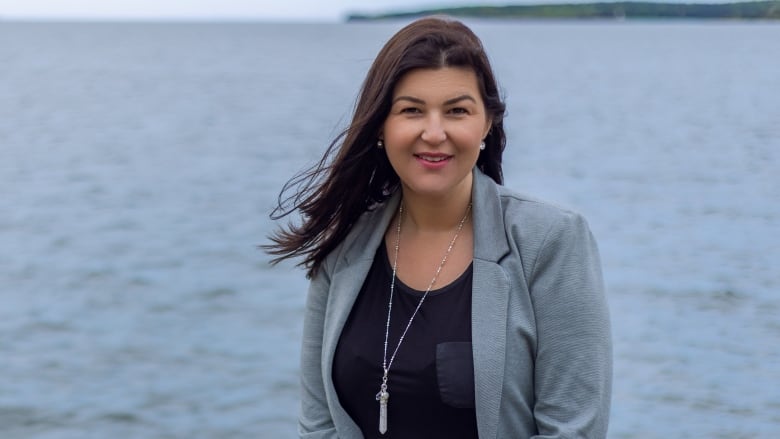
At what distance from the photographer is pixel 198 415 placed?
25.0 feet

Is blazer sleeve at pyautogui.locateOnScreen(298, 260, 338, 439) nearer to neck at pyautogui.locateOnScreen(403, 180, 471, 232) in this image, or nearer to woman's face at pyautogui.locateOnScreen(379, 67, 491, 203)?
neck at pyautogui.locateOnScreen(403, 180, 471, 232)

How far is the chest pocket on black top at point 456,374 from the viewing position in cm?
244

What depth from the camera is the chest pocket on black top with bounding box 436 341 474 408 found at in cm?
244

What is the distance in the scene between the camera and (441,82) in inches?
97.1

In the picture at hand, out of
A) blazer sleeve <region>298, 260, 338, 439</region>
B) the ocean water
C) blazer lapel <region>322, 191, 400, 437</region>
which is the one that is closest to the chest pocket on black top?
blazer lapel <region>322, 191, 400, 437</region>

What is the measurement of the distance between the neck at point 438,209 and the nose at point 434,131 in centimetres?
20

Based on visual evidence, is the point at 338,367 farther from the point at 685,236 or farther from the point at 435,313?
the point at 685,236

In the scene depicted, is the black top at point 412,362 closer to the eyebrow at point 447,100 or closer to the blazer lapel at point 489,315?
the blazer lapel at point 489,315

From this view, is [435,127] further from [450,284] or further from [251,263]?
[251,263]

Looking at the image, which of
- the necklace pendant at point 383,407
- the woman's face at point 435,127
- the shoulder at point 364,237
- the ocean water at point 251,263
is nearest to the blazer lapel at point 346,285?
the shoulder at point 364,237

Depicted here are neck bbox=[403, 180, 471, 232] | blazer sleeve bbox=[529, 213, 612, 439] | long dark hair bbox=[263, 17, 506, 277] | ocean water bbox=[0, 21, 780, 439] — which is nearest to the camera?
blazer sleeve bbox=[529, 213, 612, 439]

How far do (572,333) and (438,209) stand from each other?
1.53 feet

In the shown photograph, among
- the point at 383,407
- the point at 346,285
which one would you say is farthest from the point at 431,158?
the point at 383,407

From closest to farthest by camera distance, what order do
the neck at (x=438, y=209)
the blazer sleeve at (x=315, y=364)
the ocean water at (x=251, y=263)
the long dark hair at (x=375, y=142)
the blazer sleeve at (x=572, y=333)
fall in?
the blazer sleeve at (x=572, y=333) → the long dark hair at (x=375, y=142) → the neck at (x=438, y=209) → the blazer sleeve at (x=315, y=364) → the ocean water at (x=251, y=263)
